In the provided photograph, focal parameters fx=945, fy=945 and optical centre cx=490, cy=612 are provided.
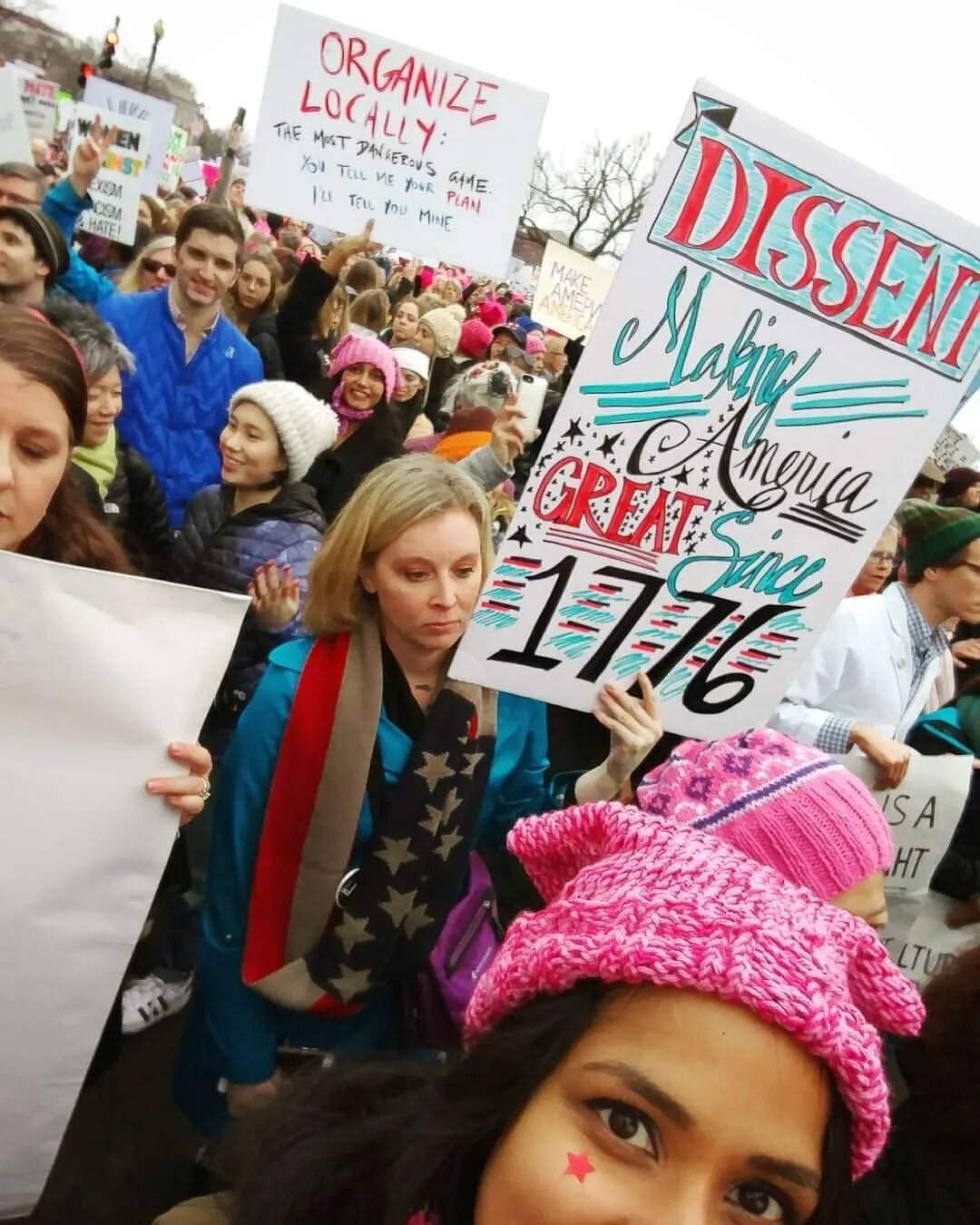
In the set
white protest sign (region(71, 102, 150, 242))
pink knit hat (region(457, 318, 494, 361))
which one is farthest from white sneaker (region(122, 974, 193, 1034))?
pink knit hat (region(457, 318, 494, 361))

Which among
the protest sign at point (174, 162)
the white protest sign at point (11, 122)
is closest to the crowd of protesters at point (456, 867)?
the white protest sign at point (11, 122)

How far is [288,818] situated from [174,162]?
12.9 m

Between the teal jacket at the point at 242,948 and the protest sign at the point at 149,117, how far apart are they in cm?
469

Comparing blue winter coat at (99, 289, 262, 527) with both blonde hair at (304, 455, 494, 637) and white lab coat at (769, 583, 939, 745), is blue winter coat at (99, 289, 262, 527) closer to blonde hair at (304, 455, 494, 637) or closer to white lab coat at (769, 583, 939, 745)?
blonde hair at (304, 455, 494, 637)

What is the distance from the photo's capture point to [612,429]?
163 cm

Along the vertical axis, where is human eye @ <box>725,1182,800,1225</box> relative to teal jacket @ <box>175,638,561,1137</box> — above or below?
above

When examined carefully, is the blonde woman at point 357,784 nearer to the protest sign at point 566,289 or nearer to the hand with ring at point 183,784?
the hand with ring at point 183,784

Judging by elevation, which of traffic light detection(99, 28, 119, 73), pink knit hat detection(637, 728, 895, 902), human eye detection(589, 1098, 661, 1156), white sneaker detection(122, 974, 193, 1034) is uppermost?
traffic light detection(99, 28, 119, 73)

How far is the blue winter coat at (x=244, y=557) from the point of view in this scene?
8.75ft

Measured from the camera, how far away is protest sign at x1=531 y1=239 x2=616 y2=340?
22.7 ft

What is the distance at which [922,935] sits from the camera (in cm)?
281

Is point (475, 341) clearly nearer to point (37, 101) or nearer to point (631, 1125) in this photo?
point (37, 101)

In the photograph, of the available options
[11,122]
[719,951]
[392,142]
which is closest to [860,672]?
[719,951]

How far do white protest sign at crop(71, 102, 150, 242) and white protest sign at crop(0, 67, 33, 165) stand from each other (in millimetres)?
1072
